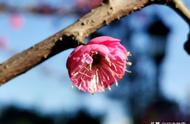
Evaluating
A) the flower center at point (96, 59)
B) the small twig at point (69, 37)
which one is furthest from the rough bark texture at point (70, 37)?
the flower center at point (96, 59)

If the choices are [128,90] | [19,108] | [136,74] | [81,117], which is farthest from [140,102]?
[19,108]

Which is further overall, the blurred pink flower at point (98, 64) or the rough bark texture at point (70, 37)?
the blurred pink flower at point (98, 64)

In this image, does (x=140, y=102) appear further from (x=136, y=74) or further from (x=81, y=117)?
(x=81, y=117)

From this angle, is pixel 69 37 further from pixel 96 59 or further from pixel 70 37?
pixel 96 59

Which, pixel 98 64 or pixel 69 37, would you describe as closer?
pixel 69 37

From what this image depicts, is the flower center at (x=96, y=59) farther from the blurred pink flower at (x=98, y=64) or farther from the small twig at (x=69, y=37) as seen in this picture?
the small twig at (x=69, y=37)

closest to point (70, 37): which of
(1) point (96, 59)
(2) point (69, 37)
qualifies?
(2) point (69, 37)
